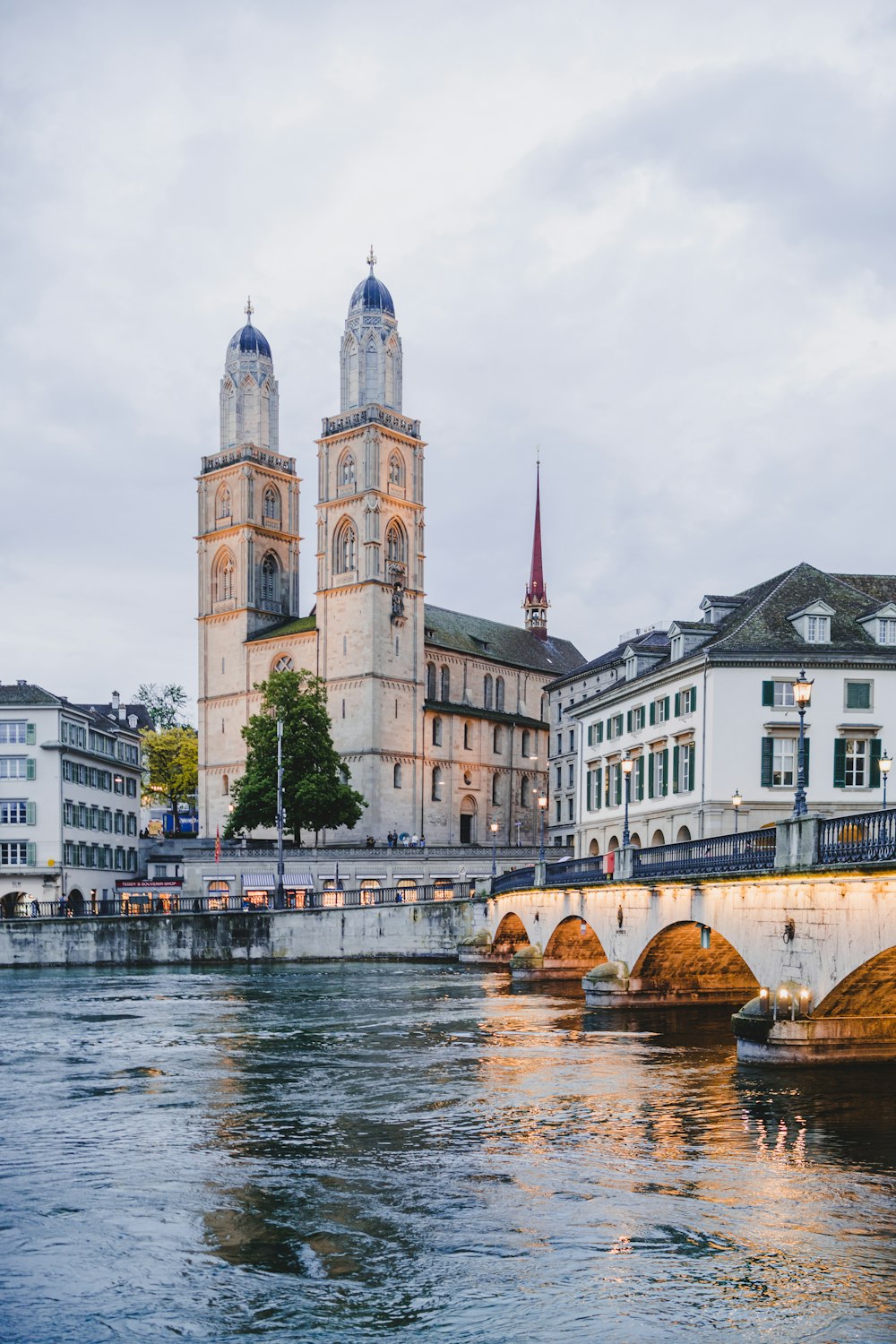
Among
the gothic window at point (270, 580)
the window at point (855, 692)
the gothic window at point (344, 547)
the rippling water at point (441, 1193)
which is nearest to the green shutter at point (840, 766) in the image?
the window at point (855, 692)

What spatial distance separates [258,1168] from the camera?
1848 centimetres

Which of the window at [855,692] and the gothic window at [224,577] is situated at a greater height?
the gothic window at [224,577]

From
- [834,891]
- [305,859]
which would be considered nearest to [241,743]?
[305,859]

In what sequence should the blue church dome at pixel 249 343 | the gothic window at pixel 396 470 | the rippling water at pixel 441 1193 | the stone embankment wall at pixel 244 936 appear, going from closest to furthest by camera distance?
1. the rippling water at pixel 441 1193
2. the stone embankment wall at pixel 244 936
3. the gothic window at pixel 396 470
4. the blue church dome at pixel 249 343

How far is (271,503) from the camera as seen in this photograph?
370ft

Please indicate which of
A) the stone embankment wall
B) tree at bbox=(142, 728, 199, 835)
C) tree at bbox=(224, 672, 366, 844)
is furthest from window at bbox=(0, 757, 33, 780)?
tree at bbox=(142, 728, 199, 835)

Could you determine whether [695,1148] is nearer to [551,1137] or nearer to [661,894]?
[551,1137]

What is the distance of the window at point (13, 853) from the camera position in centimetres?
7625

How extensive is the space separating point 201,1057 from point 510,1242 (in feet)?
53.2

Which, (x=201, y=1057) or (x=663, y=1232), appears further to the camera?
(x=201, y=1057)

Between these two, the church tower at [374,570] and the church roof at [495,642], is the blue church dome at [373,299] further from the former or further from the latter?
the church roof at [495,642]

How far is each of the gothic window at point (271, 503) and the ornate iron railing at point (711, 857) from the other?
79141 mm

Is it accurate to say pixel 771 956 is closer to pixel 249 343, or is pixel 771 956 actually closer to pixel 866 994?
pixel 866 994

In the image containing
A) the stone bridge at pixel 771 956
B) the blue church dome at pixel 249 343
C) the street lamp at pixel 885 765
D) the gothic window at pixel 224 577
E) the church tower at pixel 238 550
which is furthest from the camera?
the blue church dome at pixel 249 343
